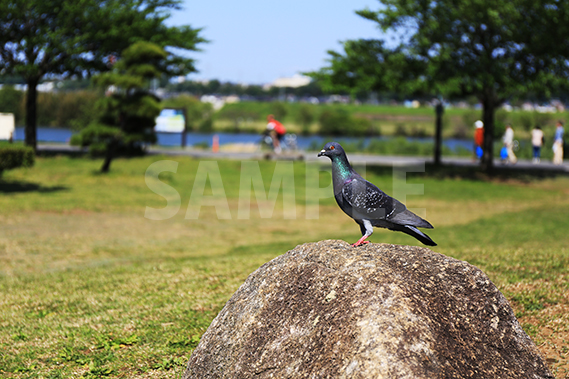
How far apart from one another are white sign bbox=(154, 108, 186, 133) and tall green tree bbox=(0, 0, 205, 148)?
557 centimetres

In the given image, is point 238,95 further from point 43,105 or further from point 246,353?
point 246,353

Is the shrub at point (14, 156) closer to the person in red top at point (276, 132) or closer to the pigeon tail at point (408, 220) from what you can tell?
the pigeon tail at point (408, 220)

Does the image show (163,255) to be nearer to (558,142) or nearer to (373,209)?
(373,209)

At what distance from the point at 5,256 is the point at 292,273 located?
8.07 meters

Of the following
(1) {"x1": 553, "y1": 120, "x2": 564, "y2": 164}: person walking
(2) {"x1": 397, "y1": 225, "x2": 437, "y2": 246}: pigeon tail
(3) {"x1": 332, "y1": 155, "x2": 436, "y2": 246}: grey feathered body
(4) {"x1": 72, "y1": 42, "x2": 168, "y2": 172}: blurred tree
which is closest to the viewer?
(2) {"x1": 397, "y1": 225, "x2": 437, "y2": 246}: pigeon tail

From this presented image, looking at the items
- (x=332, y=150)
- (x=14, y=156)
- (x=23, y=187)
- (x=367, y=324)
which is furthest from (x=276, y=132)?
(x=367, y=324)

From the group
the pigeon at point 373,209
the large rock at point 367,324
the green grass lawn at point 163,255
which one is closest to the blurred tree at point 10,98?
the green grass lawn at point 163,255

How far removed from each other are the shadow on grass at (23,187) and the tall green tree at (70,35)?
26.9 ft

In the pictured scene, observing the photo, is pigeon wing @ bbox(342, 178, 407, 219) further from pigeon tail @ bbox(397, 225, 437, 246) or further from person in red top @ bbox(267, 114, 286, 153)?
person in red top @ bbox(267, 114, 286, 153)

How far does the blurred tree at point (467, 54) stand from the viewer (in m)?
21.4

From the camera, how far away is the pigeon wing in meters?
4.66

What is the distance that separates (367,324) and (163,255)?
8.17 metres

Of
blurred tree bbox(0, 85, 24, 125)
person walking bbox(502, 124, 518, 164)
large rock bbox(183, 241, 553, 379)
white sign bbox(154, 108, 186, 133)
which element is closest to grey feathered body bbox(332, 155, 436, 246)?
large rock bbox(183, 241, 553, 379)

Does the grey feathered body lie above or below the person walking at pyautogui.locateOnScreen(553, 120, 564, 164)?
below
